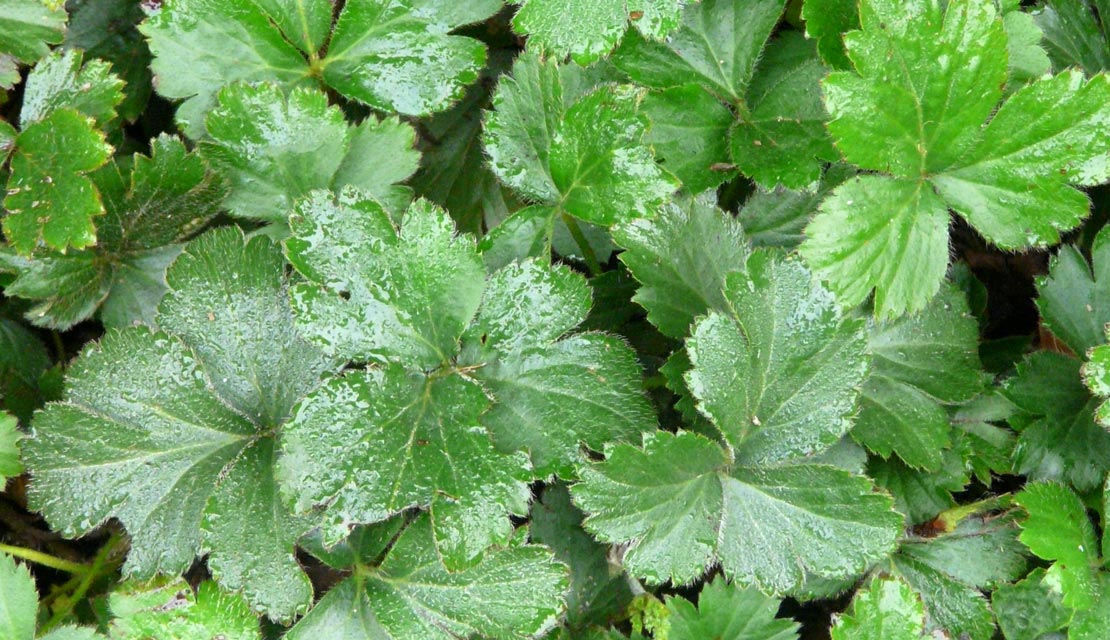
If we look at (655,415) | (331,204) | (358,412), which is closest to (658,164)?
(655,415)

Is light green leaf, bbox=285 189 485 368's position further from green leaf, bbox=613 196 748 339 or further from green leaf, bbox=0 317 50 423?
green leaf, bbox=0 317 50 423

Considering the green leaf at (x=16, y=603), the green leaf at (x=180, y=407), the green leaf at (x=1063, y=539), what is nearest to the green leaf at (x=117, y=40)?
Answer: the green leaf at (x=180, y=407)

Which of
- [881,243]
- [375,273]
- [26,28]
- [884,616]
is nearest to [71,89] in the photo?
[26,28]

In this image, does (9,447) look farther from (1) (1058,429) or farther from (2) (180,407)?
(1) (1058,429)

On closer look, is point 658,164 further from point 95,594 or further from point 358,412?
point 95,594

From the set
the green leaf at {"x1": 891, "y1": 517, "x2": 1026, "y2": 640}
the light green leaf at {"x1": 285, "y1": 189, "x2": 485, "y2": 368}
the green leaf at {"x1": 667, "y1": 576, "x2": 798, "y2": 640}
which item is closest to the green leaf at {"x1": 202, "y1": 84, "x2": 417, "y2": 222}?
the light green leaf at {"x1": 285, "y1": 189, "x2": 485, "y2": 368}
